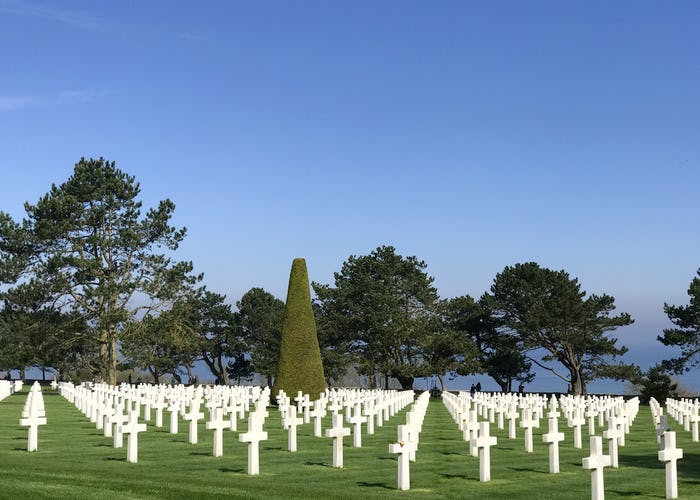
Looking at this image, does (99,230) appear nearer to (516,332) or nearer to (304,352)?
(304,352)

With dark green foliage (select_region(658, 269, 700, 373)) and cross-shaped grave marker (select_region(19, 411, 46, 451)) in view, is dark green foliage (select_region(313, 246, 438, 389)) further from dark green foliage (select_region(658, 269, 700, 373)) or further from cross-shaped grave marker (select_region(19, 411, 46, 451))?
cross-shaped grave marker (select_region(19, 411, 46, 451))

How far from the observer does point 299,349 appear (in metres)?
36.4

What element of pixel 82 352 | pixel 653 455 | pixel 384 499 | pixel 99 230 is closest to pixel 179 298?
pixel 99 230

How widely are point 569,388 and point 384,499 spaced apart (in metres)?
52.6

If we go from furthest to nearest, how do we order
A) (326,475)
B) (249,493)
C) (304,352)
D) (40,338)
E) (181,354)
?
(181,354) < (40,338) < (304,352) < (326,475) < (249,493)

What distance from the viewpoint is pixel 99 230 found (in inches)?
2109

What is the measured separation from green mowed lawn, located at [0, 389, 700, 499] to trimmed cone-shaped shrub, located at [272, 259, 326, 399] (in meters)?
14.9

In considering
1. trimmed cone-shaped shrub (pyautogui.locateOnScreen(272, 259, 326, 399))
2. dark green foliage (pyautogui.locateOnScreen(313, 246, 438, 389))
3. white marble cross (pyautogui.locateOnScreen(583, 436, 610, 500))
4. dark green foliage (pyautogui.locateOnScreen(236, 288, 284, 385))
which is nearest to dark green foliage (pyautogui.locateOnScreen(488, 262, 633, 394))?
dark green foliage (pyautogui.locateOnScreen(313, 246, 438, 389))

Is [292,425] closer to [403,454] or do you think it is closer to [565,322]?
[403,454]

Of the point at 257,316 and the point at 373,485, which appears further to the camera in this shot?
the point at 257,316

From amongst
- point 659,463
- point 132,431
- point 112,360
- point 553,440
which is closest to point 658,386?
point 112,360

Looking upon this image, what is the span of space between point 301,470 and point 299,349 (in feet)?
73.6

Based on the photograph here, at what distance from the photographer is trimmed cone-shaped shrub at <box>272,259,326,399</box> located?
35.8 meters

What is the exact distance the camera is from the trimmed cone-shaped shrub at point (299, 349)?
1410 inches
